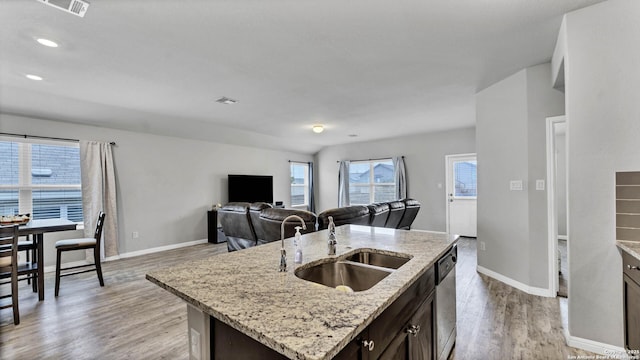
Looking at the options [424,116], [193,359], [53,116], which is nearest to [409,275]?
[193,359]

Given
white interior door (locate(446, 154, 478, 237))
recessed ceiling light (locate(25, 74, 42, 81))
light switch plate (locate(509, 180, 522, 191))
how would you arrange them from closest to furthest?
recessed ceiling light (locate(25, 74, 42, 81)) → light switch plate (locate(509, 180, 522, 191)) → white interior door (locate(446, 154, 478, 237))

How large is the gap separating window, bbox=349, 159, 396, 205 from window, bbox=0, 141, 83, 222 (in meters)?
6.16

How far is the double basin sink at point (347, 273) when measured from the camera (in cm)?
148

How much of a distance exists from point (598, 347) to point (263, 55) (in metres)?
3.54

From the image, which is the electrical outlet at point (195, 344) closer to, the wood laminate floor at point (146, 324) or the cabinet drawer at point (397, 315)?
the cabinet drawer at point (397, 315)

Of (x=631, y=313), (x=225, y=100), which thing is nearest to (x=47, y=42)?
(x=225, y=100)

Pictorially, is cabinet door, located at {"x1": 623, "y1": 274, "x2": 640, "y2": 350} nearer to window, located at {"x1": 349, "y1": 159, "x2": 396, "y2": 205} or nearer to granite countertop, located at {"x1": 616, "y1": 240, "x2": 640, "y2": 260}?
granite countertop, located at {"x1": 616, "y1": 240, "x2": 640, "y2": 260}

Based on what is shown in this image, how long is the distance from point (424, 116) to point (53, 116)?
19.5ft

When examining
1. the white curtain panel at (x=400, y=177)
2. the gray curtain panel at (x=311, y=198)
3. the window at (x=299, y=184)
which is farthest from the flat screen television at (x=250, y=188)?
the white curtain panel at (x=400, y=177)

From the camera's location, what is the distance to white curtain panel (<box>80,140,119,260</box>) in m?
4.55

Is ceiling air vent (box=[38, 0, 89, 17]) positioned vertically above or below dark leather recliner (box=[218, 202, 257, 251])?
above

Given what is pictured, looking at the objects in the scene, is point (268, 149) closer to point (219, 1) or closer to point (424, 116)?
point (424, 116)

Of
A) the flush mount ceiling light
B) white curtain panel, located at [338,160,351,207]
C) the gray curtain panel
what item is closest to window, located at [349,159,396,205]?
white curtain panel, located at [338,160,351,207]

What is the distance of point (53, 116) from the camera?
4191 millimetres
